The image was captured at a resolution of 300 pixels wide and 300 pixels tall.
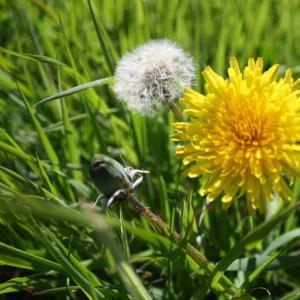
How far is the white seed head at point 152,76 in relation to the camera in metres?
1.32

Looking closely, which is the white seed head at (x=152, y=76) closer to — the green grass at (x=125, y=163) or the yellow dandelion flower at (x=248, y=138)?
the green grass at (x=125, y=163)

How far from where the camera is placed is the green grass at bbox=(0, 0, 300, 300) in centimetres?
99

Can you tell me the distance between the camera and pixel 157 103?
1317 millimetres

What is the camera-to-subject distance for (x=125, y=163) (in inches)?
43.5

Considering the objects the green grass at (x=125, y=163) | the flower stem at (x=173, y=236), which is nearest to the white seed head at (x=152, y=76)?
the green grass at (x=125, y=163)

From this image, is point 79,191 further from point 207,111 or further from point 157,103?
point 207,111

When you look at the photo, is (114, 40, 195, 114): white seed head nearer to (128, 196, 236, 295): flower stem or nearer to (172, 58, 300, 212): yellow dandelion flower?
(172, 58, 300, 212): yellow dandelion flower

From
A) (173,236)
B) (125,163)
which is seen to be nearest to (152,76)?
(125,163)

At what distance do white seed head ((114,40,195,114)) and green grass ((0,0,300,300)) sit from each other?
7 centimetres

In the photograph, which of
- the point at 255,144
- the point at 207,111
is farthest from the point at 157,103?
the point at 255,144

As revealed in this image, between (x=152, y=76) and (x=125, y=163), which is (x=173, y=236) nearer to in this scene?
(x=125, y=163)

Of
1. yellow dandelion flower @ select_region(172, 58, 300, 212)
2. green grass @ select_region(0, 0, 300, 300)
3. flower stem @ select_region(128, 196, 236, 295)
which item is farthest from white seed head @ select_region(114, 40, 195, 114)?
flower stem @ select_region(128, 196, 236, 295)

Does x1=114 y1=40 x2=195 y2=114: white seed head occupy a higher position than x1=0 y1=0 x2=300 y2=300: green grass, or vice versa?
x1=114 y1=40 x2=195 y2=114: white seed head

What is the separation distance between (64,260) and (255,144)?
46cm
